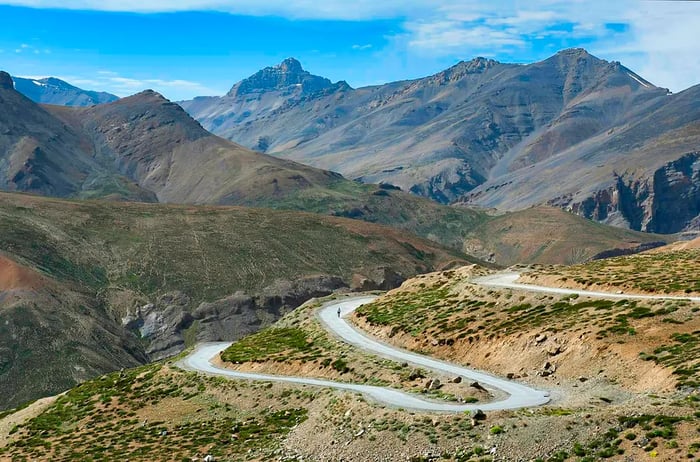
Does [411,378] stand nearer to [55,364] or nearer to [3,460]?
[3,460]

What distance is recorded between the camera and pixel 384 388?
5719 cm

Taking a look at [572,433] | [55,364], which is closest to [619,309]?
[572,433]

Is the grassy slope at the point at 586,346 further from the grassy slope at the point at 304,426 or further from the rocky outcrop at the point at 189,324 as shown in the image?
the rocky outcrop at the point at 189,324

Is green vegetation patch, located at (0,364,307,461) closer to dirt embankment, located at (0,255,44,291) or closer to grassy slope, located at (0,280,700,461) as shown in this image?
grassy slope, located at (0,280,700,461)

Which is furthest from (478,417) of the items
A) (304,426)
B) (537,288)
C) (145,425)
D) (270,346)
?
(270,346)

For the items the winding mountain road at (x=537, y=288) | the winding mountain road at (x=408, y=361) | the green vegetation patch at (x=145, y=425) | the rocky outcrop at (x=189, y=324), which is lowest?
the rocky outcrop at (x=189, y=324)

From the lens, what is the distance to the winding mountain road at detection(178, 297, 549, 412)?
160 feet

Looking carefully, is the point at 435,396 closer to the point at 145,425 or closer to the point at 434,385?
the point at 434,385

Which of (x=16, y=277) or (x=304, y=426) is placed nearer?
(x=304, y=426)

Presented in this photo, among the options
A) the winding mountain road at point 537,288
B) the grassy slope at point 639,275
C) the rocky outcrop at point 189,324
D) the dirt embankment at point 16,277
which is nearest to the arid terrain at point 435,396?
the winding mountain road at point 537,288

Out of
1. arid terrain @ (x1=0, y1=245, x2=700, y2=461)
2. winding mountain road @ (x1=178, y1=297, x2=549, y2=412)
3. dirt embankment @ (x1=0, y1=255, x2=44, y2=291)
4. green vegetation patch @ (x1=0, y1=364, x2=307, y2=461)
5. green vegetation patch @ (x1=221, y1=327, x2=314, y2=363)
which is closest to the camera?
arid terrain @ (x1=0, y1=245, x2=700, y2=461)

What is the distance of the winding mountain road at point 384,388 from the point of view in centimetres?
4866

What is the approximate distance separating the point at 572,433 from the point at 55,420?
162 feet

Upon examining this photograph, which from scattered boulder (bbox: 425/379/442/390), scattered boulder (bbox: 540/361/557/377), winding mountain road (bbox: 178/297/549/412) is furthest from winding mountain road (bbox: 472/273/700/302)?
scattered boulder (bbox: 425/379/442/390)
